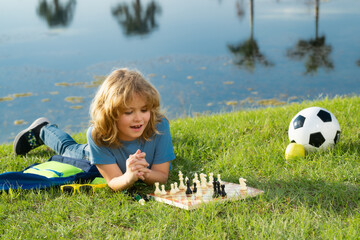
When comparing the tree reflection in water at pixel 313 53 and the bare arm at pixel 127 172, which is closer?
the bare arm at pixel 127 172

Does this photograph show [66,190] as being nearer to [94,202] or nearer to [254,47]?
[94,202]

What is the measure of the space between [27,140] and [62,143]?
422 millimetres

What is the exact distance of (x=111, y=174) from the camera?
10.6 ft

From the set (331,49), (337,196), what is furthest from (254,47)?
(337,196)

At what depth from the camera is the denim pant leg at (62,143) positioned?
13.1ft

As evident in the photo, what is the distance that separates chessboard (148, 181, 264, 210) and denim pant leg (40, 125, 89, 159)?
3.86 feet

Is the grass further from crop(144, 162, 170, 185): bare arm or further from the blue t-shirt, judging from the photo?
the blue t-shirt

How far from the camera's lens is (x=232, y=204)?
285cm

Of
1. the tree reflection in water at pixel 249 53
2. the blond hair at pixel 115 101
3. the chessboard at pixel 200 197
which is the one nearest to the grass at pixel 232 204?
the chessboard at pixel 200 197

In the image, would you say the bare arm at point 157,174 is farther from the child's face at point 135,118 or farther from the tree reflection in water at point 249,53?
the tree reflection in water at point 249,53

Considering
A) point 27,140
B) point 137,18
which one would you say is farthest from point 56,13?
point 27,140

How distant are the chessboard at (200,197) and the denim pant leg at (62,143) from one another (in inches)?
46.3

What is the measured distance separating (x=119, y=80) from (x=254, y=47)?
12157mm

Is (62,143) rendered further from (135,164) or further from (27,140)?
(135,164)
